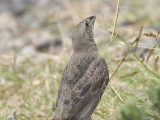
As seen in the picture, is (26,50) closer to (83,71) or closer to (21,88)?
(21,88)

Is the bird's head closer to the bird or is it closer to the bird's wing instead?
the bird

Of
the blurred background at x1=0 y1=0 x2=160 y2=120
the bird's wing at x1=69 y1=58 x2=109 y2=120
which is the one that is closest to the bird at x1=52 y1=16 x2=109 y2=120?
the bird's wing at x1=69 y1=58 x2=109 y2=120

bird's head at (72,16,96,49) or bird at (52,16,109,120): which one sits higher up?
bird's head at (72,16,96,49)

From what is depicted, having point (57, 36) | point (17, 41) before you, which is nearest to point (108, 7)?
point (57, 36)

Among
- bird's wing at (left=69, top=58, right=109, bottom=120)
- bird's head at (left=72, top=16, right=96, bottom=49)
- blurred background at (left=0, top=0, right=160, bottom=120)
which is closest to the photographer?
bird's wing at (left=69, top=58, right=109, bottom=120)

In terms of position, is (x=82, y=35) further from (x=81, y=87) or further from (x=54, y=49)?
(x=54, y=49)

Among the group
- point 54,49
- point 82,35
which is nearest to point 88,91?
point 82,35

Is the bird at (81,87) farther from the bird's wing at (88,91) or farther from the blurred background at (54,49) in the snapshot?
the blurred background at (54,49)
